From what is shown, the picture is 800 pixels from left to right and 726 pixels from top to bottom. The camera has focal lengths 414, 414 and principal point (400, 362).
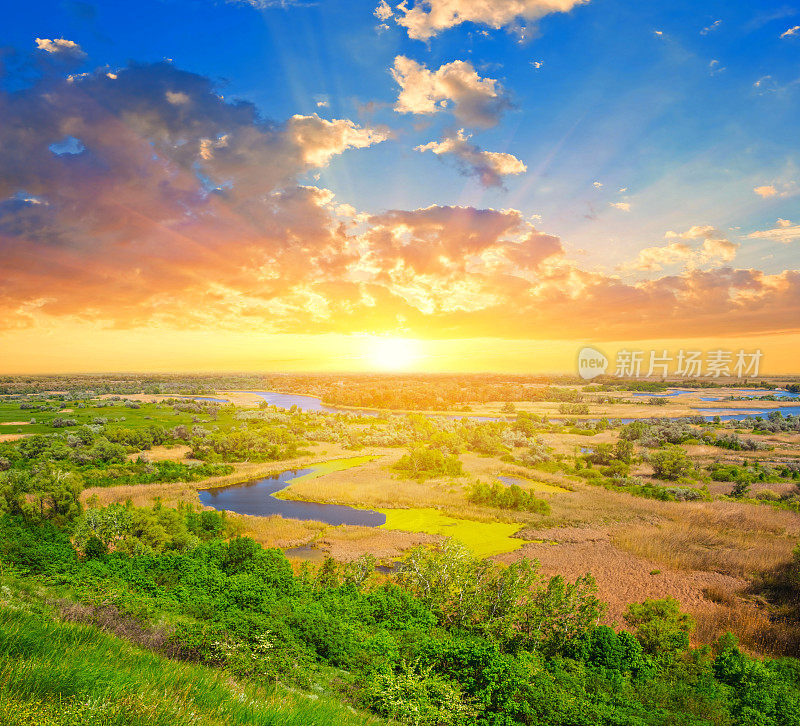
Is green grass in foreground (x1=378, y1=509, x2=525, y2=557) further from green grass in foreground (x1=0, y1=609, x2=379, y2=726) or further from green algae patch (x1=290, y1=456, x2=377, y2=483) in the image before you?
green grass in foreground (x1=0, y1=609, x2=379, y2=726)

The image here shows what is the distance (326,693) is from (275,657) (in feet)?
7.22

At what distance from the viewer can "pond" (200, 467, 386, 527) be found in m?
41.8

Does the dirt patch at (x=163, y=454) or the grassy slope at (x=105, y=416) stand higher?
the grassy slope at (x=105, y=416)

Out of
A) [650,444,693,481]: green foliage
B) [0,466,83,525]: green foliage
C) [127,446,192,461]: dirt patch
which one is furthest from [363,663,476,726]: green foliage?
[127,446,192,461]: dirt patch

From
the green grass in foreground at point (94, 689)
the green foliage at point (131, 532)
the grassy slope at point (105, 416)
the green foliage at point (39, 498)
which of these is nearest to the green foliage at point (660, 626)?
the green grass in foreground at point (94, 689)

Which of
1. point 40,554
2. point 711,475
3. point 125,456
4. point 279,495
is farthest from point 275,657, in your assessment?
point 711,475

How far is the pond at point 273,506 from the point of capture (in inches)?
1646

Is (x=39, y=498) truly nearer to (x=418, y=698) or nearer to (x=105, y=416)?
(x=418, y=698)

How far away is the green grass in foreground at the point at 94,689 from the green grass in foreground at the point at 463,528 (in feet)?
99.6

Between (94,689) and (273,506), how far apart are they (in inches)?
1735

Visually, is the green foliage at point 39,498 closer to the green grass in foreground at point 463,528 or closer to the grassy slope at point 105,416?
the green grass in foreground at point 463,528

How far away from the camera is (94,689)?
14.2 feet

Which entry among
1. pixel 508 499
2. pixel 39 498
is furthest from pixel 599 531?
pixel 39 498

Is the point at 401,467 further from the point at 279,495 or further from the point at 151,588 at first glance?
the point at 151,588
